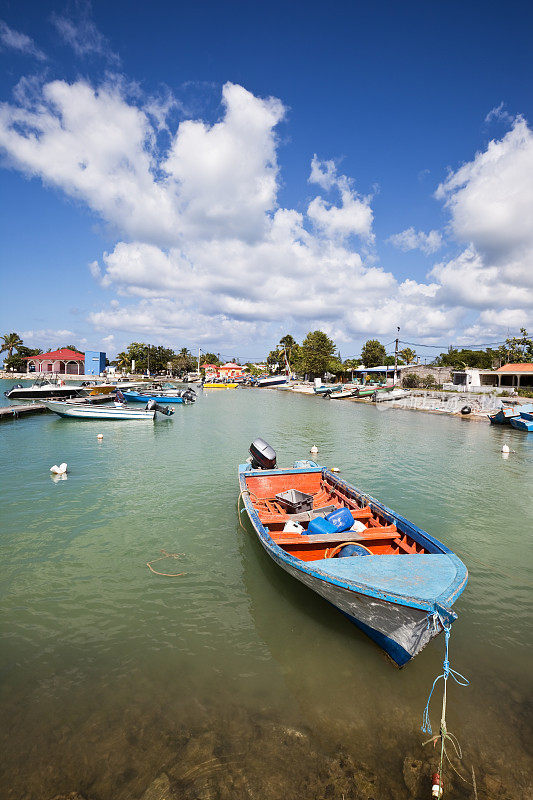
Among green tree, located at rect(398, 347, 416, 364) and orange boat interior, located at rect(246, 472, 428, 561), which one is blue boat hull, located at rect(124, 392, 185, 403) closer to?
orange boat interior, located at rect(246, 472, 428, 561)

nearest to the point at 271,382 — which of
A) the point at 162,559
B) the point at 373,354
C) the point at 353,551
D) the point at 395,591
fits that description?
the point at 373,354

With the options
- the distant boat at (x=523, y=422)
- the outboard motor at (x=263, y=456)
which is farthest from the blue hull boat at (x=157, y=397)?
the outboard motor at (x=263, y=456)

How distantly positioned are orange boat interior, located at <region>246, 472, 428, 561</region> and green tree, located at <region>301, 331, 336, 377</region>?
8675 centimetres

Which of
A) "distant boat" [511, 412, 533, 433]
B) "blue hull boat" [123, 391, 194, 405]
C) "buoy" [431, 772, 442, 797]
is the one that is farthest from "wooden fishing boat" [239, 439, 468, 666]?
"blue hull boat" [123, 391, 194, 405]

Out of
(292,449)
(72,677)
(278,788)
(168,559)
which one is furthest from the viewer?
(292,449)

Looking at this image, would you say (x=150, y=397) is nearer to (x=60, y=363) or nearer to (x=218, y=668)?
(x=218, y=668)

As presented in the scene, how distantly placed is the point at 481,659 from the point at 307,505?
17.9 ft

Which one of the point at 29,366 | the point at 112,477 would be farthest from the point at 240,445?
the point at 29,366

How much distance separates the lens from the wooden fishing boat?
190 inches

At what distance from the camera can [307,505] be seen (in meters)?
10.9

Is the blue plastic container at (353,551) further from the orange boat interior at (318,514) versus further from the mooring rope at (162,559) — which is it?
the mooring rope at (162,559)

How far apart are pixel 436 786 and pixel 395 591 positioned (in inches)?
77.2

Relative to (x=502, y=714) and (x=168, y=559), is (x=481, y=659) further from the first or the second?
(x=168, y=559)

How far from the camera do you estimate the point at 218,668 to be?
232 inches
